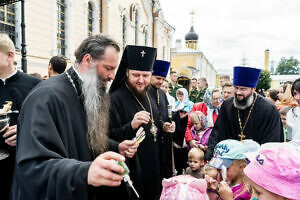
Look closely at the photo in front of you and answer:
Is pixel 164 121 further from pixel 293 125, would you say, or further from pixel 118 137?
pixel 293 125

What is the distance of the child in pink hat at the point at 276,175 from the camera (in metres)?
1.52

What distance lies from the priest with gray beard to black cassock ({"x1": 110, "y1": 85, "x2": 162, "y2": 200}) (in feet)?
1.64

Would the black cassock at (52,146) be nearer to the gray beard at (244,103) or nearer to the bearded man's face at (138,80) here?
the bearded man's face at (138,80)

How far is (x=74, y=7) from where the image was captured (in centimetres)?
1171

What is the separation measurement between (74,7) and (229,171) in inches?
454

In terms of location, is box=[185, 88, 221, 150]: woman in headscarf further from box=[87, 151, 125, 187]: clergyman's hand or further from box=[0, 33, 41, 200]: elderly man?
box=[87, 151, 125, 187]: clergyman's hand

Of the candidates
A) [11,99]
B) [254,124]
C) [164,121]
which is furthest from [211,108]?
[11,99]

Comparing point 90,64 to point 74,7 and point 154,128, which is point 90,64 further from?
point 74,7

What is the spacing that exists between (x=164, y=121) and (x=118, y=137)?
976 mm

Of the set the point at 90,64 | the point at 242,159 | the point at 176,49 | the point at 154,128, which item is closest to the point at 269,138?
the point at 242,159

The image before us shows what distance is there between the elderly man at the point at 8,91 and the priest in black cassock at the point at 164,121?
169 cm

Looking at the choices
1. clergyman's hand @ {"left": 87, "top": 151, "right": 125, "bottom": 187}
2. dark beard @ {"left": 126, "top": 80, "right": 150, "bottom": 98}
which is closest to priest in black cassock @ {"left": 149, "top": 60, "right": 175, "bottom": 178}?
dark beard @ {"left": 126, "top": 80, "right": 150, "bottom": 98}

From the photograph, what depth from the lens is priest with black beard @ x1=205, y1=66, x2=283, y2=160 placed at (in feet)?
10.8

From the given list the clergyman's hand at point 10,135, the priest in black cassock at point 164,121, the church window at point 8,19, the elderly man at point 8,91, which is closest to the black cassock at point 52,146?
the clergyman's hand at point 10,135
